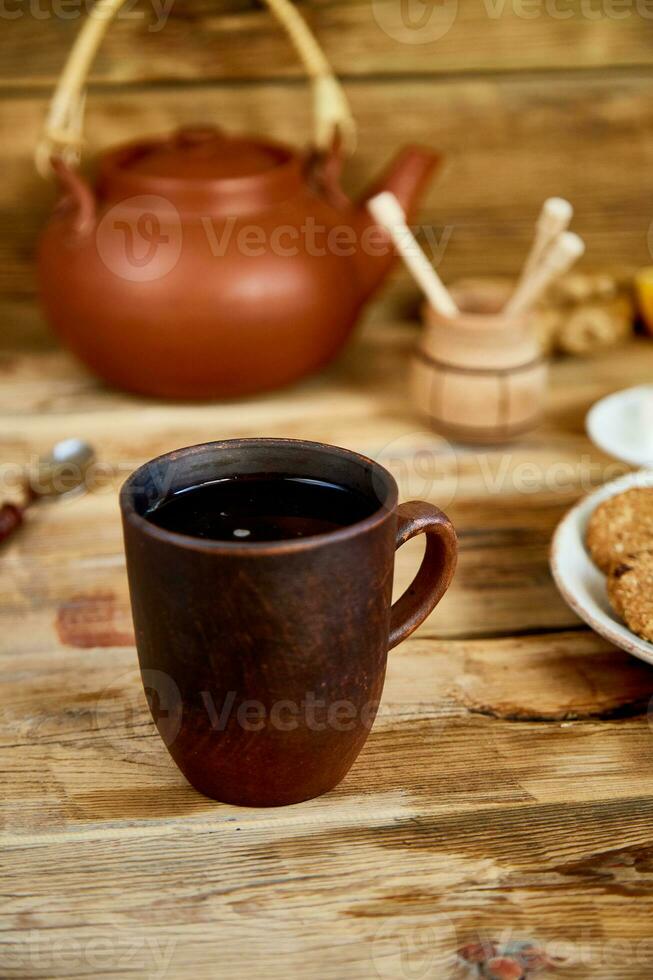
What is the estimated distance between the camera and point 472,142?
1328mm

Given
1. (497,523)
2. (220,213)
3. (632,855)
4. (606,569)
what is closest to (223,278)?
(220,213)

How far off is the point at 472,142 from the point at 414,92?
98mm

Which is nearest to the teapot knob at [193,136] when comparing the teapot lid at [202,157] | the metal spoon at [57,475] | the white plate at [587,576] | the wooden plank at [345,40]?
the teapot lid at [202,157]

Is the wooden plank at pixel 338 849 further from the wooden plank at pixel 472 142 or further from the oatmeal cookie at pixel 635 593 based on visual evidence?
the wooden plank at pixel 472 142

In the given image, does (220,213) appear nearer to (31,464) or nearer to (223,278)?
(223,278)

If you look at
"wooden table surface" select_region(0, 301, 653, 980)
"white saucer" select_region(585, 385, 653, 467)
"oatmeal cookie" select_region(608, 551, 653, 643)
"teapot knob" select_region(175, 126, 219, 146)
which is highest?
"teapot knob" select_region(175, 126, 219, 146)

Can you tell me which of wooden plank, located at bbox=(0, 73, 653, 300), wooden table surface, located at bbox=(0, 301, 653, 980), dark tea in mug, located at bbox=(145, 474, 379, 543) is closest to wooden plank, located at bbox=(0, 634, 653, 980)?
wooden table surface, located at bbox=(0, 301, 653, 980)

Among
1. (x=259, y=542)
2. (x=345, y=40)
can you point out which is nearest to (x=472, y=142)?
(x=345, y=40)

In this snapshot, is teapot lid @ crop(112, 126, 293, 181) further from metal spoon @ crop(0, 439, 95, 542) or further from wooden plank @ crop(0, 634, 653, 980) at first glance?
wooden plank @ crop(0, 634, 653, 980)

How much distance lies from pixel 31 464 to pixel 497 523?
1.46 feet

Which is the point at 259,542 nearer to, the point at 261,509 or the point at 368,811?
the point at 261,509

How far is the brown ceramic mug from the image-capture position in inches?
19.1

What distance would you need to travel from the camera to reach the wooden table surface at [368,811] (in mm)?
497

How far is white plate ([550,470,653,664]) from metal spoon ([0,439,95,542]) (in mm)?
450
